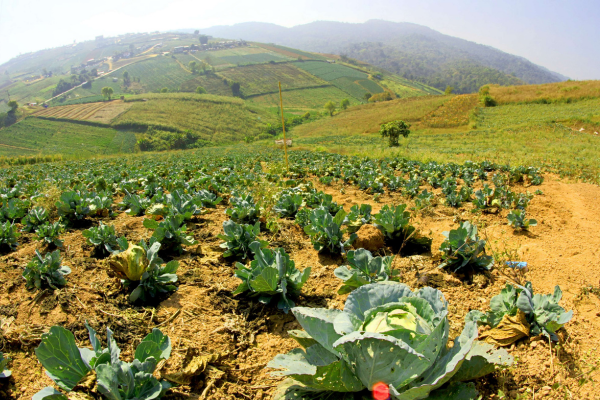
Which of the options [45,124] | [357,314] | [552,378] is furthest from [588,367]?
[45,124]

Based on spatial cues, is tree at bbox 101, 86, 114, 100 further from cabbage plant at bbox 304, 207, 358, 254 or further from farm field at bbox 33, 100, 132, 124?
cabbage plant at bbox 304, 207, 358, 254

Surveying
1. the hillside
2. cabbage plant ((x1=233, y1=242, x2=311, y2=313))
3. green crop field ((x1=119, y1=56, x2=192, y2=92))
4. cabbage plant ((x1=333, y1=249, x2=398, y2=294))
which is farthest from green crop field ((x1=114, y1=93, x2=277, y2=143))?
cabbage plant ((x1=333, y1=249, x2=398, y2=294))

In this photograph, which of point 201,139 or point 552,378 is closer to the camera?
point 552,378

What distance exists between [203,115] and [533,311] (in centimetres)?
8259

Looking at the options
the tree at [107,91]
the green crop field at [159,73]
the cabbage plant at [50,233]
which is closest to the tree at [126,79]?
the green crop field at [159,73]

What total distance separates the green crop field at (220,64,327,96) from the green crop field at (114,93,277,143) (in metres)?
21.3

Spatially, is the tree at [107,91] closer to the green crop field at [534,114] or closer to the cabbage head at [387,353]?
the green crop field at [534,114]

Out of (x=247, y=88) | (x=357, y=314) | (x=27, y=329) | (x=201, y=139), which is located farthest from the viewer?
(x=247, y=88)

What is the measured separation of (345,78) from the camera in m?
121

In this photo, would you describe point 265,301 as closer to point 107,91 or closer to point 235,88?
point 235,88

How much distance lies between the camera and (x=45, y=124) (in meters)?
64.8

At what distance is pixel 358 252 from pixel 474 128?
47071mm

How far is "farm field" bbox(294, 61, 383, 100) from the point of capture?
11002 centimetres

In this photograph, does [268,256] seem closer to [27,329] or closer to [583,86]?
[27,329]
